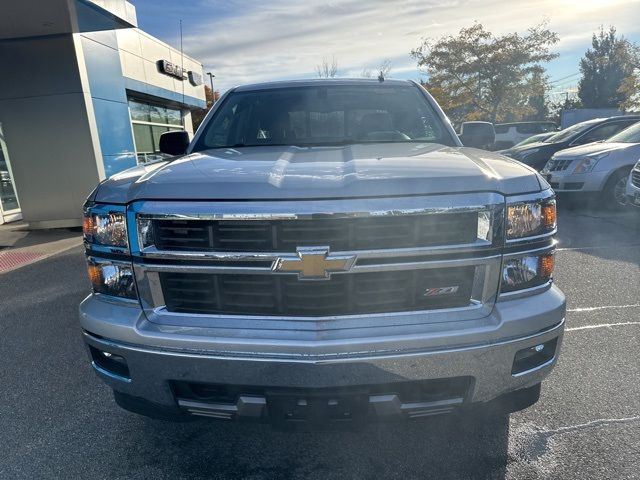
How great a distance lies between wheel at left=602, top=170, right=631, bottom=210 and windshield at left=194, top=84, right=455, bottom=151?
247 inches

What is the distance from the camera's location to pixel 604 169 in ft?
26.1

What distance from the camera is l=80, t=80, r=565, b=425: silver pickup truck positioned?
5.66 feet

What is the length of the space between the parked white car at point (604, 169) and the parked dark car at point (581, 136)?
170 centimetres

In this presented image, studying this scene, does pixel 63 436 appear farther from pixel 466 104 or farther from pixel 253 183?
pixel 466 104

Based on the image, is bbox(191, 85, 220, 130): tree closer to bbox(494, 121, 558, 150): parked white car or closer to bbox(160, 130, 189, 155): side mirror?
bbox(494, 121, 558, 150): parked white car

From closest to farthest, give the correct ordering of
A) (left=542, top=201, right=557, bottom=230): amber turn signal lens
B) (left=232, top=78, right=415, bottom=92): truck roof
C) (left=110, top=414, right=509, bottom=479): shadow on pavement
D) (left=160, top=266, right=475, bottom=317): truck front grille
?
(left=160, top=266, right=475, bottom=317): truck front grille, (left=542, top=201, right=557, bottom=230): amber turn signal lens, (left=110, top=414, right=509, bottom=479): shadow on pavement, (left=232, top=78, right=415, bottom=92): truck roof

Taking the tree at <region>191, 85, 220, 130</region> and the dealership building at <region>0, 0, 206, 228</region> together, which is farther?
the tree at <region>191, 85, 220, 130</region>

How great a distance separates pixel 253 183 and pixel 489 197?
0.94m

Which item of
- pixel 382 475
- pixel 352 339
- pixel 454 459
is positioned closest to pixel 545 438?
pixel 454 459

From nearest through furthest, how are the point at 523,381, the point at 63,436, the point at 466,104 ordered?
the point at 523,381, the point at 63,436, the point at 466,104

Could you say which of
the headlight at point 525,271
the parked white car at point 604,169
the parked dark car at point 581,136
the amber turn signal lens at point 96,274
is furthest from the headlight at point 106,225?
the parked dark car at point 581,136

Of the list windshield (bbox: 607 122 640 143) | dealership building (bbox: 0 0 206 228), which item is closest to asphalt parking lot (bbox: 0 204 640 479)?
windshield (bbox: 607 122 640 143)

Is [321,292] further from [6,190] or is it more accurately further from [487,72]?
[487,72]

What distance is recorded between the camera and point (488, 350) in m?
1.75
